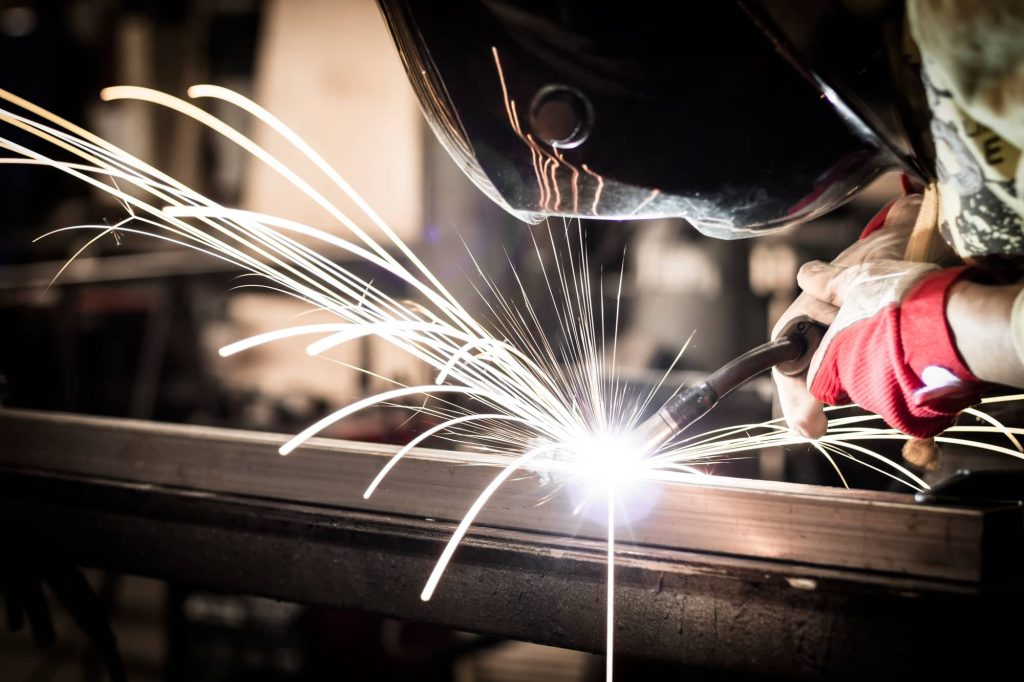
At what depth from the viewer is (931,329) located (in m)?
0.74

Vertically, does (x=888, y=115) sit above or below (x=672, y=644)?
above

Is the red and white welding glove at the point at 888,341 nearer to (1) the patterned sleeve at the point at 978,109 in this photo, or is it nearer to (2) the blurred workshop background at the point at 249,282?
(1) the patterned sleeve at the point at 978,109

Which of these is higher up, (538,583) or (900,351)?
(900,351)

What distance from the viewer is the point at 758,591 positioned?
2.79ft

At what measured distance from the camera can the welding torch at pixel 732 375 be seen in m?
0.91

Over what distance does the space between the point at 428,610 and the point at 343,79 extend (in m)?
3.42

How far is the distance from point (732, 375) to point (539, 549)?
0.30 metres

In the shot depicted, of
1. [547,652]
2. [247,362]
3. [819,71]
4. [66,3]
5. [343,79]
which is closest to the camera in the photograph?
[819,71]

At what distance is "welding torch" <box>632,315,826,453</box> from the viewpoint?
905 mm

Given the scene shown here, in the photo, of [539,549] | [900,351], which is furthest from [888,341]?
[539,549]

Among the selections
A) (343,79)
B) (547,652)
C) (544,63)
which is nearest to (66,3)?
(343,79)

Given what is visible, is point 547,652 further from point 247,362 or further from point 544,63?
point 544,63

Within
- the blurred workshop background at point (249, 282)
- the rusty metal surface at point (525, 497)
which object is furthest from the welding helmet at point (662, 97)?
the blurred workshop background at point (249, 282)

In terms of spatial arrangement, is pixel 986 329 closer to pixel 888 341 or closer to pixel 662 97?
pixel 888 341
